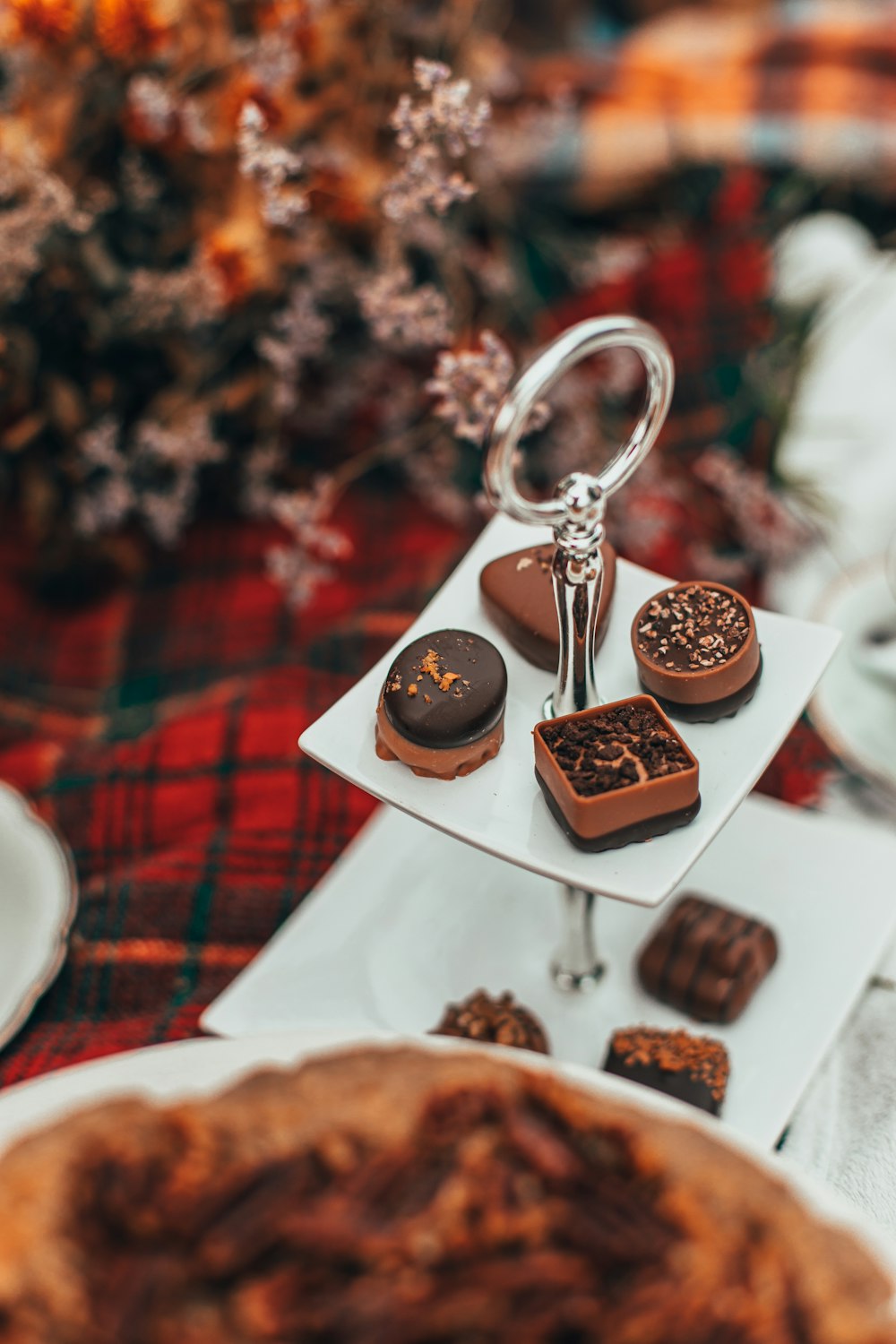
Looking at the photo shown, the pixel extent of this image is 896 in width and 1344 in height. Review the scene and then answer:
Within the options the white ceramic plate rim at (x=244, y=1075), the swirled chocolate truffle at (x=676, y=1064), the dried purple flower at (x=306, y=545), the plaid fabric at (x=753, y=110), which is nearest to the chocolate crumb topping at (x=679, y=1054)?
the swirled chocolate truffle at (x=676, y=1064)

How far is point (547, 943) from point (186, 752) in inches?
10.4

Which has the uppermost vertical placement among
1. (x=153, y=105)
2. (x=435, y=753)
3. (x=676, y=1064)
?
(x=153, y=105)

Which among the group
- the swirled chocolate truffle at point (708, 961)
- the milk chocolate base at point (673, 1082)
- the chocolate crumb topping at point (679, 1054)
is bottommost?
the milk chocolate base at point (673, 1082)

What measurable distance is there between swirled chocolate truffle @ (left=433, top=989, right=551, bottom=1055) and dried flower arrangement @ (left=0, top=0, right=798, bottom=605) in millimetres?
275

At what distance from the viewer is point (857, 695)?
751 mm

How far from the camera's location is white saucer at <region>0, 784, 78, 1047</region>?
643 millimetres

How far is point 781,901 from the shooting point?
66cm

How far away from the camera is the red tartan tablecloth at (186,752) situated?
70cm

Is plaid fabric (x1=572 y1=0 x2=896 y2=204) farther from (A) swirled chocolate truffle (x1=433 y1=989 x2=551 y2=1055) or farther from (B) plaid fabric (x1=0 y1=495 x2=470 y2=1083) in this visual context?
(A) swirled chocolate truffle (x1=433 y1=989 x2=551 y2=1055)

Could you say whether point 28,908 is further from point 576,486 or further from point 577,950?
point 576,486

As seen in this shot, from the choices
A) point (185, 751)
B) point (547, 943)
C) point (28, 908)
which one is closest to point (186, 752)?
point (185, 751)

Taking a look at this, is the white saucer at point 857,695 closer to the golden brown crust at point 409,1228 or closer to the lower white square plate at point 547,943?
the lower white square plate at point 547,943

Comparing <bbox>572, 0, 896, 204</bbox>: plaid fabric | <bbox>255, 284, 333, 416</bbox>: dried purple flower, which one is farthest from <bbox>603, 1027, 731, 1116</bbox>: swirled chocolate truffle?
<bbox>572, 0, 896, 204</bbox>: plaid fabric

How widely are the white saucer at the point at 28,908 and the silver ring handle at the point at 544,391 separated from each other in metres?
0.37
